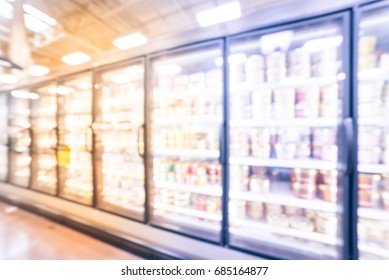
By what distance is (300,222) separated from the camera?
1.20 metres

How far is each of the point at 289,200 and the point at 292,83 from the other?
791 mm

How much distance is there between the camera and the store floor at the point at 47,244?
54.8 inches

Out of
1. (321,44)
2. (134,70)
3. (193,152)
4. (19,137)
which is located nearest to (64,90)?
(134,70)

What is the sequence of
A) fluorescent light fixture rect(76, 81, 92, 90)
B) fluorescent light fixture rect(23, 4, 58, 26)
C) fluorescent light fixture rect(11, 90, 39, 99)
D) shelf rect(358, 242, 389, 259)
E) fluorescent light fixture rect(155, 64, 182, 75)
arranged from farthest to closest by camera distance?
fluorescent light fixture rect(11, 90, 39, 99) → fluorescent light fixture rect(76, 81, 92, 90) → fluorescent light fixture rect(155, 64, 182, 75) → fluorescent light fixture rect(23, 4, 58, 26) → shelf rect(358, 242, 389, 259)

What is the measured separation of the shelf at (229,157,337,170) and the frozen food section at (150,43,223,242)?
0.23 metres

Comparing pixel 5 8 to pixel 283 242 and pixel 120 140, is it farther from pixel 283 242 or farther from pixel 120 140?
pixel 283 242

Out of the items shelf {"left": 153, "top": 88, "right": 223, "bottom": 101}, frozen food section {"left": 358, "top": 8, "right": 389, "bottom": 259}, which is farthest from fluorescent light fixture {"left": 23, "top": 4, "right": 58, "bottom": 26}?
frozen food section {"left": 358, "top": 8, "right": 389, "bottom": 259}

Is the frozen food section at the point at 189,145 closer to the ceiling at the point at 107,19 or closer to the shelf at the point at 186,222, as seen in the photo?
the shelf at the point at 186,222

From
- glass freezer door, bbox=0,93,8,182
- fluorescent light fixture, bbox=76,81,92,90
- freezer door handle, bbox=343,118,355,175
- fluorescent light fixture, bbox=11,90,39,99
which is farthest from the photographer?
glass freezer door, bbox=0,93,8,182

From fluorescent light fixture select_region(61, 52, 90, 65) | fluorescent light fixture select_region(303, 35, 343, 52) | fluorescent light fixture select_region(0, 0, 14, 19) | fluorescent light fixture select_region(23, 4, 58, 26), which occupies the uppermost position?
fluorescent light fixture select_region(61, 52, 90, 65)

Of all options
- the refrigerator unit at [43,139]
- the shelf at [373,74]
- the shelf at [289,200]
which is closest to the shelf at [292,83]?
the shelf at [373,74]

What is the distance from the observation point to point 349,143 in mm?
842

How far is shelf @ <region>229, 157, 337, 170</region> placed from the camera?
100 centimetres

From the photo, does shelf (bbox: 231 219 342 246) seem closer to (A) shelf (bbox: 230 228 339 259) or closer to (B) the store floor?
(A) shelf (bbox: 230 228 339 259)
